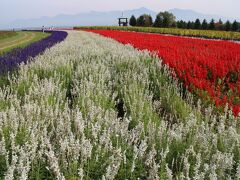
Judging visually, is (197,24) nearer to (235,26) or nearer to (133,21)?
(235,26)

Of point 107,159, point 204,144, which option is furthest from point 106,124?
point 204,144

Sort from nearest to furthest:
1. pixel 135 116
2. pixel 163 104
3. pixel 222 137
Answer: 1. pixel 222 137
2. pixel 135 116
3. pixel 163 104

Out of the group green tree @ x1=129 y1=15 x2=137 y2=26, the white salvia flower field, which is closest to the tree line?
green tree @ x1=129 y1=15 x2=137 y2=26

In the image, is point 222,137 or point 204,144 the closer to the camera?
point 204,144

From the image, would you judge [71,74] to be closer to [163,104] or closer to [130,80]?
[130,80]

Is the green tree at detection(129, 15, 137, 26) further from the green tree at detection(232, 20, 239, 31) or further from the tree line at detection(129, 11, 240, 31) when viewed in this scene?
the green tree at detection(232, 20, 239, 31)

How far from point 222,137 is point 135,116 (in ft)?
4.70

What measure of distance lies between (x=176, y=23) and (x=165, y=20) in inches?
65.3

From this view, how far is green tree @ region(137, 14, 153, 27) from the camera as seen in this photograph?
202 feet

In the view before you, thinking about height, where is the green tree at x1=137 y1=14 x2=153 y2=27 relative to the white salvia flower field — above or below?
above

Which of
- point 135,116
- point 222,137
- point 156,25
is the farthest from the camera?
point 156,25

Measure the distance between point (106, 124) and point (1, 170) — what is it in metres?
1.33

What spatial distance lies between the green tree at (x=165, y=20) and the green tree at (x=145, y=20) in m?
2.21

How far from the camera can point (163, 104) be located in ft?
22.9
